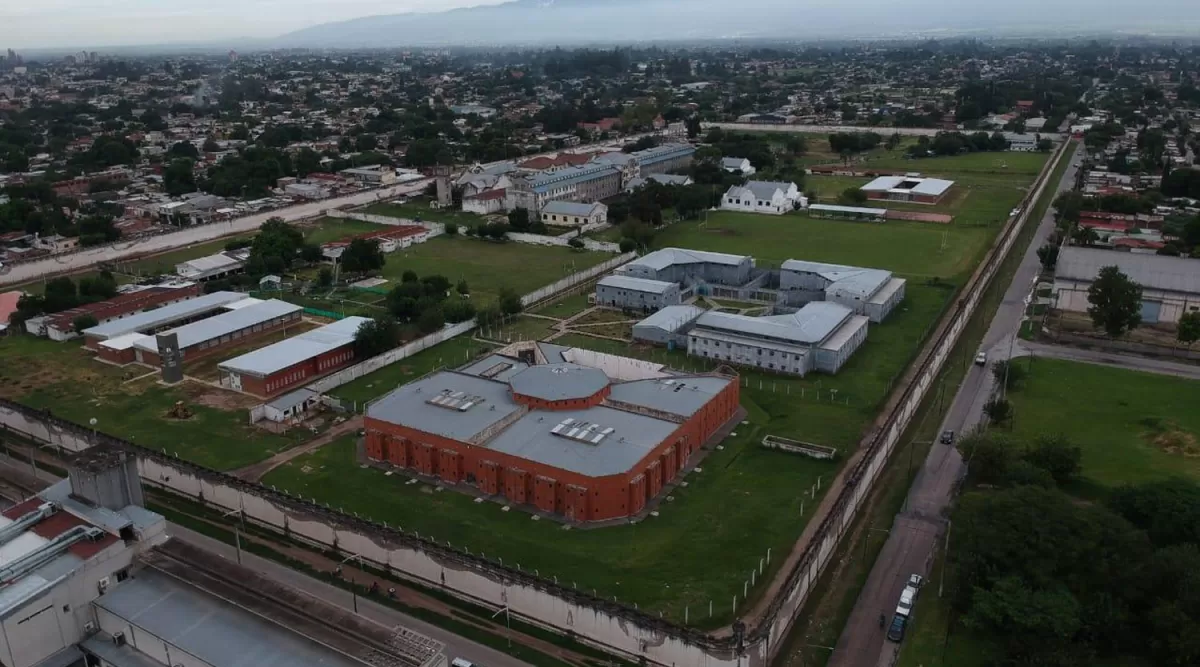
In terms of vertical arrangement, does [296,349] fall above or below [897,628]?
above

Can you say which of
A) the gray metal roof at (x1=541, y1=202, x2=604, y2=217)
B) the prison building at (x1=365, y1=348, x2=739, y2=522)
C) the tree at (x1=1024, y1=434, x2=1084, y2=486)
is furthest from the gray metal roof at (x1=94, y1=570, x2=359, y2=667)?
the gray metal roof at (x1=541, y1=202, x2=604, y2=217)

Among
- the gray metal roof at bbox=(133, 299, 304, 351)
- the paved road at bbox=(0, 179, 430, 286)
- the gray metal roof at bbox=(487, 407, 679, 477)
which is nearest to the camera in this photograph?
the gray metal roof at bbox=(487, 407, 679, 477)

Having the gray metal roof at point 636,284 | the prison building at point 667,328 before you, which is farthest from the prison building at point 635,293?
the prison building at point 667,328

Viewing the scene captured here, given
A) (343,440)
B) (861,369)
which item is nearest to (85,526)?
(343,440)

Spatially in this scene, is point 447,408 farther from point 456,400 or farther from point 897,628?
point 897,628

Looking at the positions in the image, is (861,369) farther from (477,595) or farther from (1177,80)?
(1177,80)

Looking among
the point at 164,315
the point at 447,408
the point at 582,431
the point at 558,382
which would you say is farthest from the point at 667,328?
the point at 164,315

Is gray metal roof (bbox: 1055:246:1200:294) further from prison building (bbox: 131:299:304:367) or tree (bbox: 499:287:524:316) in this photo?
prison building (bbox: 131:299:304:367)
